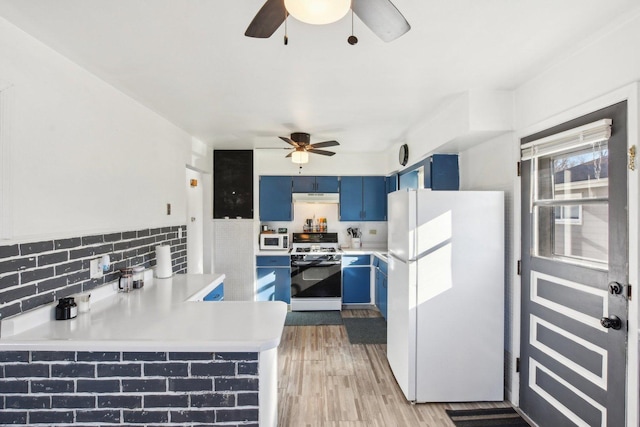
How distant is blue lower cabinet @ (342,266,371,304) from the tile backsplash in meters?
2.82

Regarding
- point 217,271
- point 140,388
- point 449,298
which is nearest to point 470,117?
point 449,298

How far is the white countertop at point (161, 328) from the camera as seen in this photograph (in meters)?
1.40

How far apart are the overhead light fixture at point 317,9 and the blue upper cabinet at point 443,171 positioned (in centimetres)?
246

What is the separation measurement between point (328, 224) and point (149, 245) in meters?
2.95

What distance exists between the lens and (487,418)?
2.27m

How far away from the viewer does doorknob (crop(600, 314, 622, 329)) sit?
1.56 m

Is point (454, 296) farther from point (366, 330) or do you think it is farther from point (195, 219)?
point (195, 219)

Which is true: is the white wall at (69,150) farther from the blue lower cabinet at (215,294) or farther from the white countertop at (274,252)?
the white countertop at (274,252)

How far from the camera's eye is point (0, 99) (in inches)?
58.2

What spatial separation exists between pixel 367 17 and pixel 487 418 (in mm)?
2691

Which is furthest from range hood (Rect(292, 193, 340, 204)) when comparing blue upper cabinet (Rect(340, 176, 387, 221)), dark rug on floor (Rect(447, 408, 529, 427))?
dark rug on floor (Rect(447, 408, 529, 427))

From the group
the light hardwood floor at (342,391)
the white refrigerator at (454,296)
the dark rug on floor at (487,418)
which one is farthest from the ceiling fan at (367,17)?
the dark rug on floor at (487,418)

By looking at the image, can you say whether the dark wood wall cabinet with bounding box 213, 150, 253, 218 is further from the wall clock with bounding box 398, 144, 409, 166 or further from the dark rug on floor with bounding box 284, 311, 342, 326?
the wall clock with bounding box 398, 144, 409, 166

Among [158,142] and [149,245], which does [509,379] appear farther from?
[158,142]
